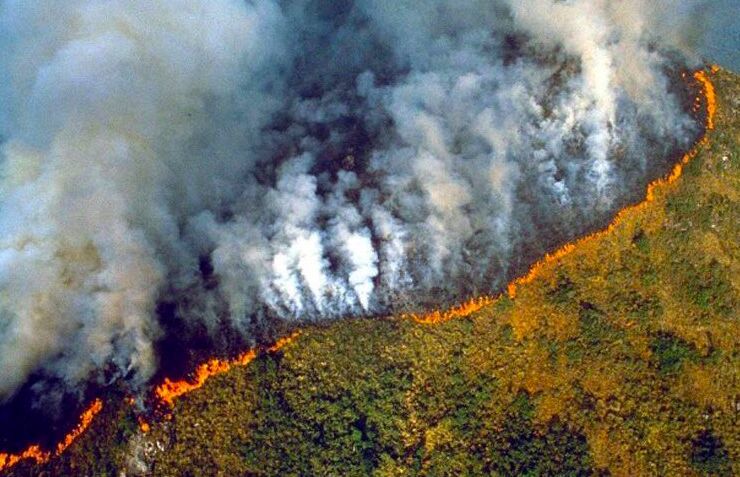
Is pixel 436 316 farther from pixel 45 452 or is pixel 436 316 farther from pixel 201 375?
pixel 45 452

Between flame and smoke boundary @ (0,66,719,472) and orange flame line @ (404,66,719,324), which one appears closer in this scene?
flame and smoke boundary @ (0,66,719,472)

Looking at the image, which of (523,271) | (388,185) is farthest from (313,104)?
(523,271)

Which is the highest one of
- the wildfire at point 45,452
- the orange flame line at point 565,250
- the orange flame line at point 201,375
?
the orange flame line at point 565,250

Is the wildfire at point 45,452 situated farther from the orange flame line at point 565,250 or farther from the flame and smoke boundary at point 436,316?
the orange flame line at point 565,250

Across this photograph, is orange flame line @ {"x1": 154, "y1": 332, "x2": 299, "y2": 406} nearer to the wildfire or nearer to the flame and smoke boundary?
the flame and smoke boundary

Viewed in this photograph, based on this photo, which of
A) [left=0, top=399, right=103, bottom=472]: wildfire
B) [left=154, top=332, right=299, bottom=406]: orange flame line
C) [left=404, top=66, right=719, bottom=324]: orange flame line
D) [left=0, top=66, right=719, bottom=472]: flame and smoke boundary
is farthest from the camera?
[left=404, top=66, right=719, bottom=324]: orange flame line

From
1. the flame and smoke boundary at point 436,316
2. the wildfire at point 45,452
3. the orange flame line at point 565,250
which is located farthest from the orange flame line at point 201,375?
the orange flame line at point 565,250

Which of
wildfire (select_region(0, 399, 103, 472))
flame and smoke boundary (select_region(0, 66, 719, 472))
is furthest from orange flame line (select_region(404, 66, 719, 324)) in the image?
wildfire (select_region(0, 399, 103, 472))
